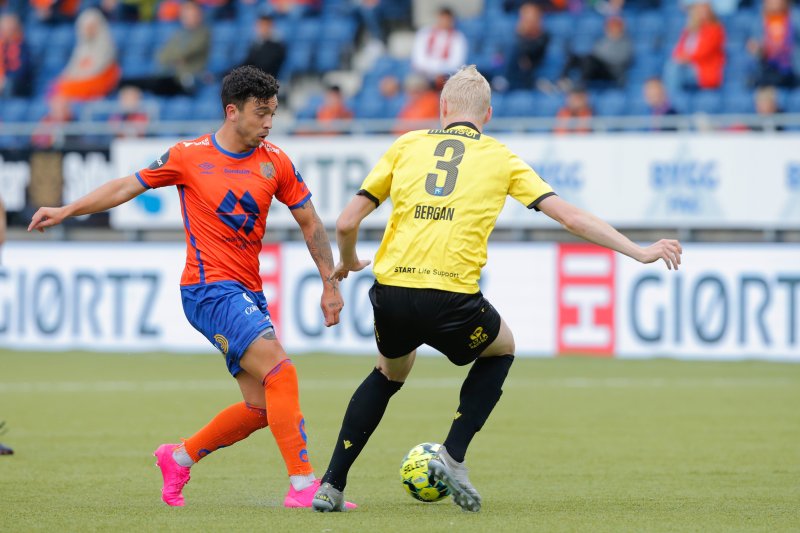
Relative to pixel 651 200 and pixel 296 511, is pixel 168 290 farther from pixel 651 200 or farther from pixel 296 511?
pixel 296 511

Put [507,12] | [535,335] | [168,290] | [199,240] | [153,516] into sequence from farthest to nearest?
[507,12] → [168,290] → [535,335] → [199,240] → [153,516]

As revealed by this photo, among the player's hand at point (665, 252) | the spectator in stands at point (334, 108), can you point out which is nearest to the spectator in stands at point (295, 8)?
the spectator in stands at point (334, 108)

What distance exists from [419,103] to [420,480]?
12.2 metres

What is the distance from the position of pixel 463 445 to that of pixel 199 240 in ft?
5.56

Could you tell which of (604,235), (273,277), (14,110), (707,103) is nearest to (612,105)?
(707,103)

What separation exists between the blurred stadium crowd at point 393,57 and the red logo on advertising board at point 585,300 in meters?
1.68

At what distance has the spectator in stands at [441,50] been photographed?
19656 mm

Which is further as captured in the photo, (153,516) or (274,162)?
(274,162)

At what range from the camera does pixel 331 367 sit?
54.1ft

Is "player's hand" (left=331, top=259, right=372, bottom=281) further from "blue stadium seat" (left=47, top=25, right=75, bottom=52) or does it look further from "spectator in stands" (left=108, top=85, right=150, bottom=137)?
"blue stadium seat" (left=47, top=25, right=75, bottom=52)

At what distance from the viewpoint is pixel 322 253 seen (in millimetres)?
7426

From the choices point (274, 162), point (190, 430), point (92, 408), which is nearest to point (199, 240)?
point (274, 162)

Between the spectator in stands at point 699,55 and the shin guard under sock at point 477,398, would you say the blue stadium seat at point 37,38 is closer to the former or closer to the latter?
the spectator in stands at point 699,55

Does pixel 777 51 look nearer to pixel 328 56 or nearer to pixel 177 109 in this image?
pixel 328 56
